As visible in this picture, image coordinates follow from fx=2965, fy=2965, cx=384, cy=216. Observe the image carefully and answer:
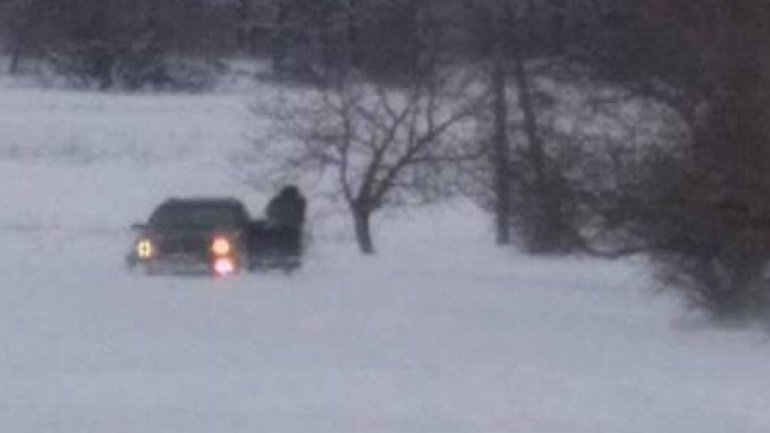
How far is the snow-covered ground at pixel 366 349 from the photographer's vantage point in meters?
18.5

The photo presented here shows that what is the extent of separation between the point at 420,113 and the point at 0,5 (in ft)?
144

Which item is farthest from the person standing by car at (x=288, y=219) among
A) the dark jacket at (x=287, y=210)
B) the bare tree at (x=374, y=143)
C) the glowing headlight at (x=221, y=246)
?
the bare tree at (x=374, y=143)

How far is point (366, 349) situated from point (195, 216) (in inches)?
513

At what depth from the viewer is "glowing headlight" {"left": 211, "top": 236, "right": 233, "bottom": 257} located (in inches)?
1352

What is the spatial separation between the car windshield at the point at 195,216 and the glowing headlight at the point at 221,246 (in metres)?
0.77

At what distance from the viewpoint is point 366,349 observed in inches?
918

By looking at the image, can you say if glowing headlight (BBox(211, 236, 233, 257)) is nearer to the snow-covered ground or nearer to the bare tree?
the snow-covered ground

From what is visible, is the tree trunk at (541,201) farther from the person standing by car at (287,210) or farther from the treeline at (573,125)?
the person standing by car at (287,210)

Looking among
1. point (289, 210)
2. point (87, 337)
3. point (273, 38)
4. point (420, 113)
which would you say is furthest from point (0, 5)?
point (87, 337)

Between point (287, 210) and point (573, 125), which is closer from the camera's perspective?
point (573, 125)

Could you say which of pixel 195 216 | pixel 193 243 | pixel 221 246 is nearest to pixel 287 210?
pixel 195 216

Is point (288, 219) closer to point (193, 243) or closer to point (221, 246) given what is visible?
point (193, 243)

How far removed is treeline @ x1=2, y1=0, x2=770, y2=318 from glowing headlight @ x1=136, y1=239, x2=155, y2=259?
164 inches

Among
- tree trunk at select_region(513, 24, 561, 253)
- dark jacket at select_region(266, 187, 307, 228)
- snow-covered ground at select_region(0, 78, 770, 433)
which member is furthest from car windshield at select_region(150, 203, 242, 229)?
tree trunk at select_region(513, 24, 561, 253)
